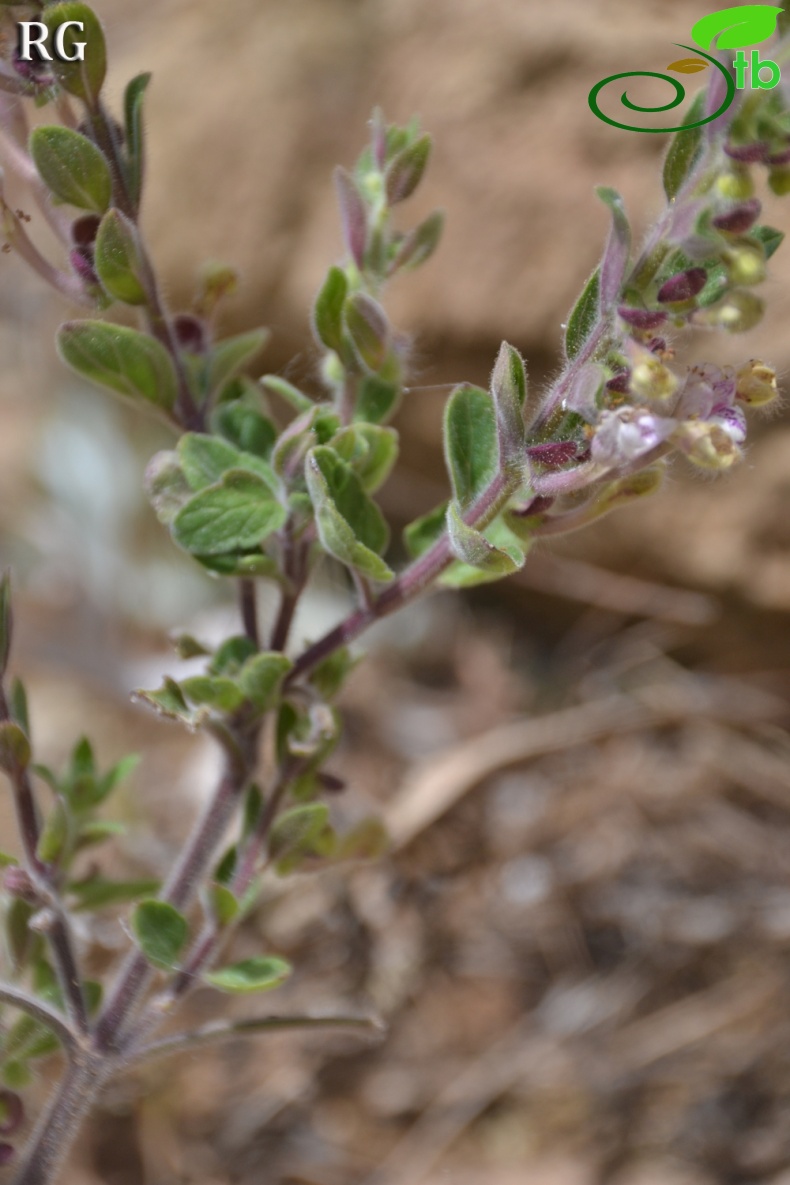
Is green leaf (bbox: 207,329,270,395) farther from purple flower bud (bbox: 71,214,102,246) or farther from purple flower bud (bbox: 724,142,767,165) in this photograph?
purple flower bud (bbox: 724,142,767,165)

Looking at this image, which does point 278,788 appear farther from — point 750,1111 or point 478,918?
point 750,1111

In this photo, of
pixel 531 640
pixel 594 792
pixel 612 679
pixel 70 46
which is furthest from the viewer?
pixel 531 640

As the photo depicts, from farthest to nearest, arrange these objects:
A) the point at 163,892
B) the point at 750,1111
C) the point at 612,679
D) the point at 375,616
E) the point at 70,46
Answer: the point at 612,679 → the point at 750,1111 → the point at 163,892 → the point at 375,616 → the point at 70,46

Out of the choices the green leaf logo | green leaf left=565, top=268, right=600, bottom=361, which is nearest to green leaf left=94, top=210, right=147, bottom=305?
green leaf left=565, top=268, right=600, bottom=361

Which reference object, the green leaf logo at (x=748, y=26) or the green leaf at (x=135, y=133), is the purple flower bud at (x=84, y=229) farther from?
the green leaf logo at (x=748, y=26)

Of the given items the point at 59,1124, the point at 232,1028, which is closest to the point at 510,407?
the point at 232,1028

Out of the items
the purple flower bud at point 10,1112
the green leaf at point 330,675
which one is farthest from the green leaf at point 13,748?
the purple flower bud at point 10,1112

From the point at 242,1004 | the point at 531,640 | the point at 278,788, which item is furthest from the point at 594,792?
the point at 278,788
